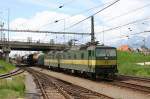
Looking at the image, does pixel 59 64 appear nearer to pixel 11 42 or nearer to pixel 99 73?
pixel 99 73

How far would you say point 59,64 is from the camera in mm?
55031

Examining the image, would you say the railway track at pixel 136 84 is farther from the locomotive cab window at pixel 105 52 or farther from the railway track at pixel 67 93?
the locomotive cab window at pixel 105 52

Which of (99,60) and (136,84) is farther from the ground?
(99,60)

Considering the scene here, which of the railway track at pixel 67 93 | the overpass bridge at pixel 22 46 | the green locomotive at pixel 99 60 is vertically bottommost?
the railway track at pixel 67 93

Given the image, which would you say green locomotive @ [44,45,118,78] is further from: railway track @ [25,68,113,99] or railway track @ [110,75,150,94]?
railway track @ [25,68,113,99]

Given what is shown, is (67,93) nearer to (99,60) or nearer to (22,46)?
(99,60)

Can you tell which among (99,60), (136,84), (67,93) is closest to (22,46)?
(99,60)

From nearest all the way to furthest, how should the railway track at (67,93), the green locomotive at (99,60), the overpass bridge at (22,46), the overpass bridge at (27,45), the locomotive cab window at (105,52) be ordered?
the railway track at (67,93), the green locomotive at (99,60), the locomotive cab window at (105,52), the overpass bridge at (22,46), the overpass bridge at (27,45)

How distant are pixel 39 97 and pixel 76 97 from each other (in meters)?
1.93

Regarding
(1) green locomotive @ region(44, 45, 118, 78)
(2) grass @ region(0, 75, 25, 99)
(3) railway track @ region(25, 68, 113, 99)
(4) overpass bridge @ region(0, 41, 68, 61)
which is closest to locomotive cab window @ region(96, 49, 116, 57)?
(1) green locomotive @ region(44, 45, 118, 78)

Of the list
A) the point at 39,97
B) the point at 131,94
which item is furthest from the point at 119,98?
the point at 39,97

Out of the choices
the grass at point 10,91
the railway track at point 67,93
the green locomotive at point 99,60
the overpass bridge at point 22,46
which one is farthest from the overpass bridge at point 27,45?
the grass at point 10,91

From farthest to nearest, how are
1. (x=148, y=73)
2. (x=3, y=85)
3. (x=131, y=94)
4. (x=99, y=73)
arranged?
(x=148, y=73)
(x=99, y=73)
(x=3, y=85)
(x=131, y=94)

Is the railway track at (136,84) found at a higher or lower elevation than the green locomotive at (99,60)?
lower
